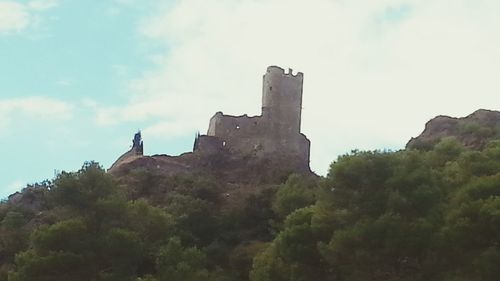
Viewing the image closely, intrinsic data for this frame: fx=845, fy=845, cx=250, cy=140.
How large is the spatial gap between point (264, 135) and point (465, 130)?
40.6ft

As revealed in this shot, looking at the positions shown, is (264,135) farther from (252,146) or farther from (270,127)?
(252,146)

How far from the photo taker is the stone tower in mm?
52844

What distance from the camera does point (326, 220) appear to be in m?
26.4

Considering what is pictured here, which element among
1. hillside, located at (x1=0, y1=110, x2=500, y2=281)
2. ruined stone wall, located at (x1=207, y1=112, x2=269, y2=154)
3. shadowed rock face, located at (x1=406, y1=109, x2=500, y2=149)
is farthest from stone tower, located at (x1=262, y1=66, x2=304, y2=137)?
hillside, located at (x1=0, y1=110, x2=500, y2=281)

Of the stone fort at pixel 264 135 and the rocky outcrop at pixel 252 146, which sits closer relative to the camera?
the rocky outcrop at pixel 252 146

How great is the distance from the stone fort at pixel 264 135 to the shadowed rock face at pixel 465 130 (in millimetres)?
7688

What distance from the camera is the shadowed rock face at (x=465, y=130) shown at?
43812 mm

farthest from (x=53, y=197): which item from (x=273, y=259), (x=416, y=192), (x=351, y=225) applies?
(x=416, y=192)

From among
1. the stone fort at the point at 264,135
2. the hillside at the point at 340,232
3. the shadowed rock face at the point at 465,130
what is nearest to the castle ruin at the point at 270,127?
the stone fort at the point at 264,135

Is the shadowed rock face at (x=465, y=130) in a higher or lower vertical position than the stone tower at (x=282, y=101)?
lower

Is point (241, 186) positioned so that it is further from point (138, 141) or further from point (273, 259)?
point (273, 259)

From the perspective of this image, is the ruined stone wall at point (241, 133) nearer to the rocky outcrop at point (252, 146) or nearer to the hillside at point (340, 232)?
the rocky outcrop at point (252, 146)

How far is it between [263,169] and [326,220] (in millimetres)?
22992

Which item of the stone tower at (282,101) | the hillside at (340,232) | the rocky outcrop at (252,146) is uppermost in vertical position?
the stone tower at (282,101)
